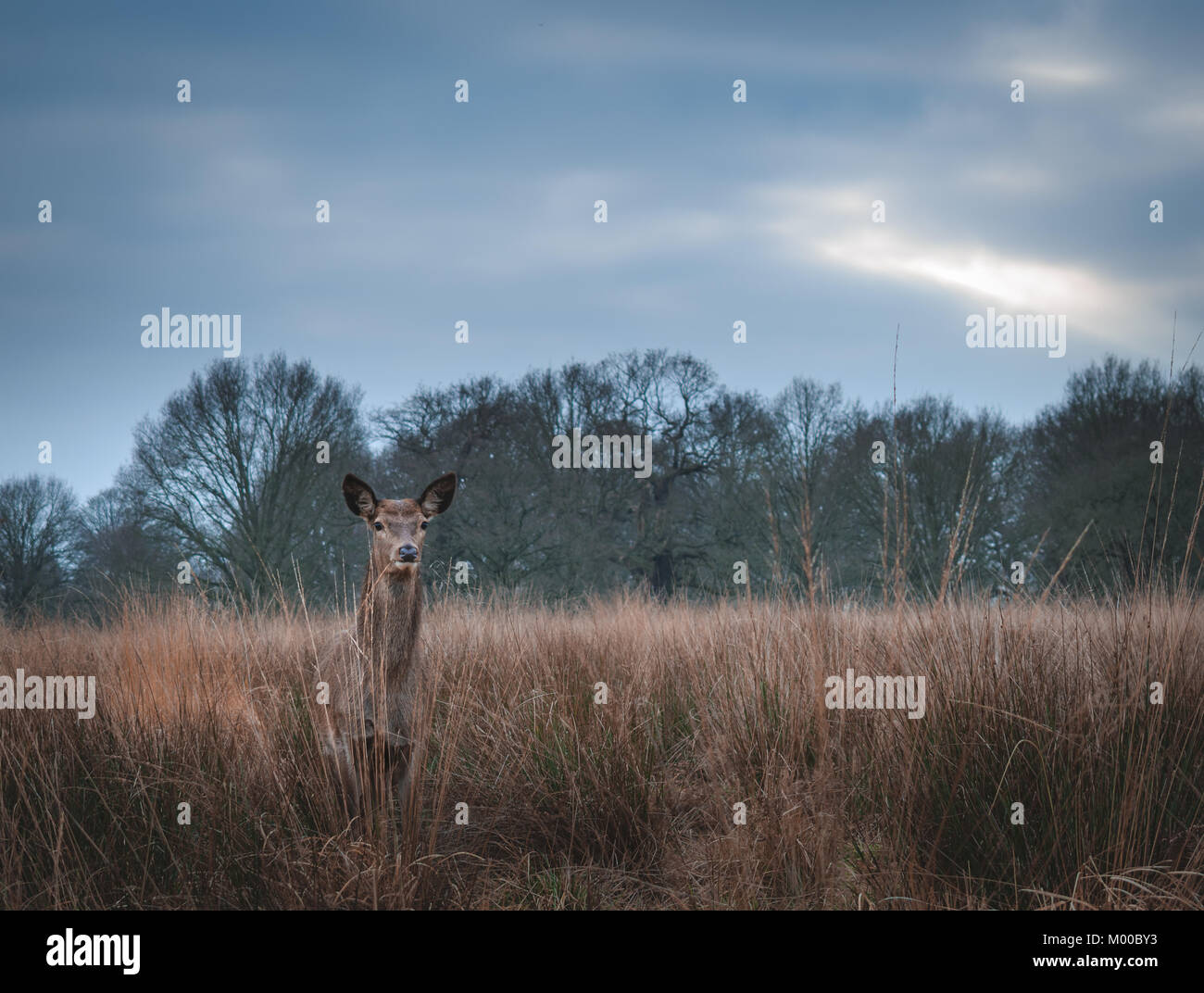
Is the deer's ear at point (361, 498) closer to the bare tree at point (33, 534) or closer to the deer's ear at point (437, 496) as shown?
the deer's ear at point (437, 496)

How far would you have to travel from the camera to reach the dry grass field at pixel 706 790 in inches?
126

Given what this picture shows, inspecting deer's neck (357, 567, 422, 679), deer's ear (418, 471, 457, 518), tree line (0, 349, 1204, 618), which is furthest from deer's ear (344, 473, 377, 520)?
tree line (0, 349, 1204, 618)

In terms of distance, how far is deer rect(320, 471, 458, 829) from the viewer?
3561mm

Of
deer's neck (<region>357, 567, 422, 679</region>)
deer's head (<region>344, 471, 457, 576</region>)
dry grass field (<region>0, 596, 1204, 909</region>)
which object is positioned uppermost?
deer's head (<region>344, 471, 457, 576</region>)

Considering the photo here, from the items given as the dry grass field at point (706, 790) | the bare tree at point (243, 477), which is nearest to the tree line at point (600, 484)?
the bare tree at point (243, 477)

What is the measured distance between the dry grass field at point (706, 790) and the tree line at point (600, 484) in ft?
46.9

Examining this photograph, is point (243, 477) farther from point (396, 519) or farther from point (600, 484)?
point (396, 519)

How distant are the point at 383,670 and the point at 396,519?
0.94 meters

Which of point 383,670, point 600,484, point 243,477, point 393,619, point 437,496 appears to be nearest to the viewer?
point 383,670

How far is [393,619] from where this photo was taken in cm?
412

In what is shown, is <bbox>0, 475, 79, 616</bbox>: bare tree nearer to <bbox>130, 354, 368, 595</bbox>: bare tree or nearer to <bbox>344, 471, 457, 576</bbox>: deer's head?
<bbox>130, 354, 368, 595</bbox>: bare tree

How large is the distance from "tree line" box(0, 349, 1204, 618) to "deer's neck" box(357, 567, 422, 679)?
14.7 m

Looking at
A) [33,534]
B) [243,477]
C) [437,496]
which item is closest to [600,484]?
[243,477]

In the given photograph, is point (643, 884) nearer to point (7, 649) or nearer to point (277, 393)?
point (7, 649)
